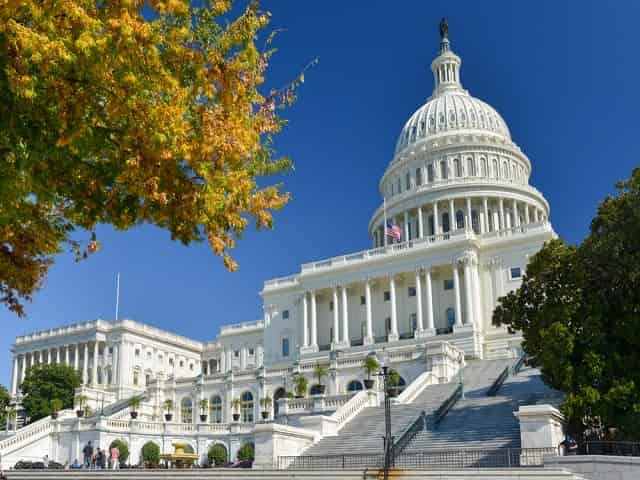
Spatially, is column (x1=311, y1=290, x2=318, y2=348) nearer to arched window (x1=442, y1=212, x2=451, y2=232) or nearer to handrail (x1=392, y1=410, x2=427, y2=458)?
arched window (x1=442, y1=212, x2=451, y2=232)

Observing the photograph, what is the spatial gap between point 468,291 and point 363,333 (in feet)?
45.1

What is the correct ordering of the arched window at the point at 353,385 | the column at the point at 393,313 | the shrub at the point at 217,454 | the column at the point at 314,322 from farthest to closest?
the column at the point at 314,322, the column at the point at 393,313, the arched window at the point at 353,385, the shrub at the point at 217,454

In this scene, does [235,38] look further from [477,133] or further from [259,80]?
[477,133]

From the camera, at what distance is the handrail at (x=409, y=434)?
32406 millimetres

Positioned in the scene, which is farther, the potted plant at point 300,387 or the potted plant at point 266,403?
the potted plant at point 266,403

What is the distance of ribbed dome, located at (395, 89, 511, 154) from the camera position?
4269 inches

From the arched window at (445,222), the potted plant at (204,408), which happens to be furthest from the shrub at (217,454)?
the arched window at (445,222)

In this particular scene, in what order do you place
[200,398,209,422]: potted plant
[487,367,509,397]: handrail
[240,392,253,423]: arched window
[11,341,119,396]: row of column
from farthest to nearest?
[11,341,119,396]: row of column → [200,398,209,422]: potted plant → [240,392,253,423]: arched window → [487,367,509,397]: handrail

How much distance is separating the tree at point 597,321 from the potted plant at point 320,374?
25172 millimetres

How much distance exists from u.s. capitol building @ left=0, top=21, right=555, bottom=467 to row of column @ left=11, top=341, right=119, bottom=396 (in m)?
0.28

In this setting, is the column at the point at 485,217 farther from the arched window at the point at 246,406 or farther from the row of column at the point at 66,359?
the row of column at the point at 66,359

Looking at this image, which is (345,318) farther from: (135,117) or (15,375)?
(135,117)

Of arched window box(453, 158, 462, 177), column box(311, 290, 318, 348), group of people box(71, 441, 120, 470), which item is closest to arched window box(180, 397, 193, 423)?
column box(311, 290, 318, 348)

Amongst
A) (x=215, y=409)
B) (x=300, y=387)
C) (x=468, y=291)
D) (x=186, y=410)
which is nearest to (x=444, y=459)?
(x=300, y=387)
